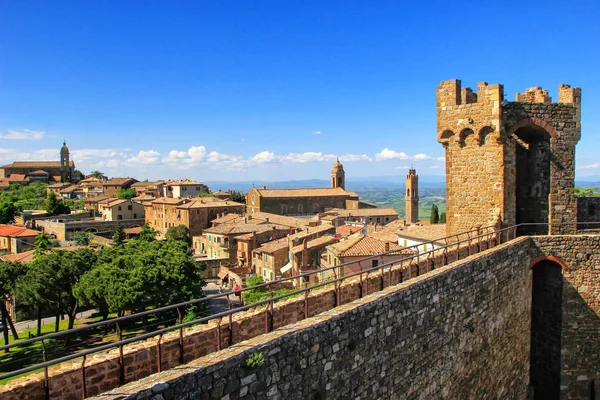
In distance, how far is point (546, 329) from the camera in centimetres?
1456

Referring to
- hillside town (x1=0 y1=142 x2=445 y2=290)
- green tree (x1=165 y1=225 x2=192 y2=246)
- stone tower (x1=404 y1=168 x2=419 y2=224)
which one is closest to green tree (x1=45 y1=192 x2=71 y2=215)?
hillside town (x1=0 y1=142 x2=445 y2=290)

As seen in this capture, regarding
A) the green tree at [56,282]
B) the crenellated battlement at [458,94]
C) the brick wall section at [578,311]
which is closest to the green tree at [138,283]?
the green tree at [56,282]

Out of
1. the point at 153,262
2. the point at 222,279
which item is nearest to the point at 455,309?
the point at 153,262

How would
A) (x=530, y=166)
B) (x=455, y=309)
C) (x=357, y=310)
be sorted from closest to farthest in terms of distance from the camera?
1. (x=357, y=310)
2. (x=455, y=309)
3. (x=530, y=166)

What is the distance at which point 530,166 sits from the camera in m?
16.3

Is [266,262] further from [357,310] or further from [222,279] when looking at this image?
[357,310]

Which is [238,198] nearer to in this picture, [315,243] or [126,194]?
[126,194]

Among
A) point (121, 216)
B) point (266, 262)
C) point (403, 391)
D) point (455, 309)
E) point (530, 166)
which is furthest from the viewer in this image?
Answer: point (121, 216)

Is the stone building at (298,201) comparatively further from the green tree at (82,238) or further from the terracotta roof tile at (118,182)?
the terracotta roof tile at (118,182)

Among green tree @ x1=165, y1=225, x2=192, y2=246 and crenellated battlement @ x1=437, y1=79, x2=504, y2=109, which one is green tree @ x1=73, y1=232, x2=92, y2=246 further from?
crenellated battlement @ x1=437, y1=79, x2=504, y2=109

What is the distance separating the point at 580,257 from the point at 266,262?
4153 cm

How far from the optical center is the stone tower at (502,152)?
14.6 meters

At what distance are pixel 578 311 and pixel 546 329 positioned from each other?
1126 mm

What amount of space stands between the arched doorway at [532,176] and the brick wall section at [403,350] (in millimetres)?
2774
